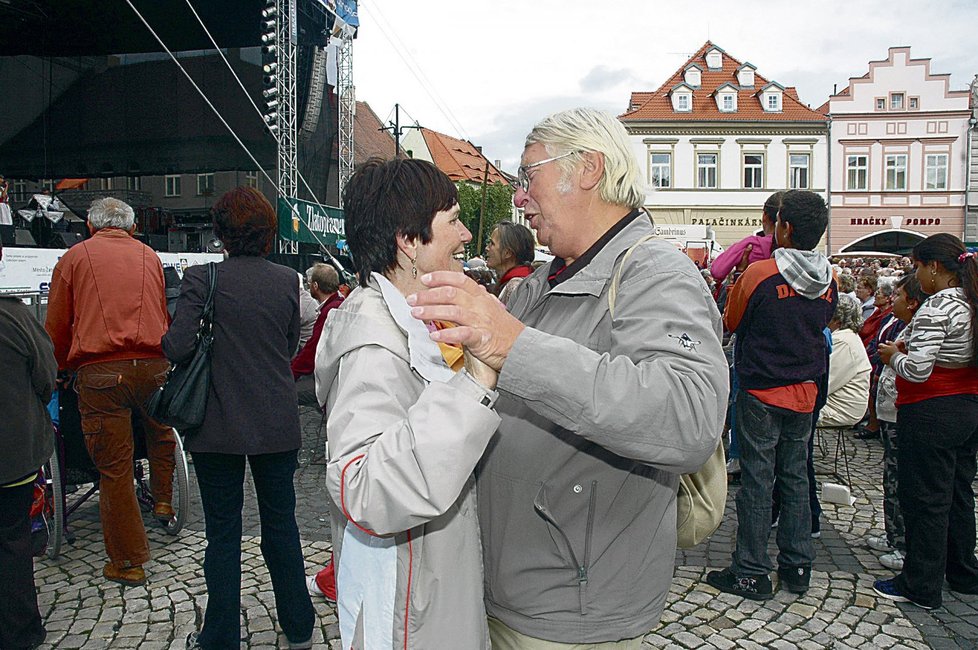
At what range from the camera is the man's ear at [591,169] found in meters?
1.67

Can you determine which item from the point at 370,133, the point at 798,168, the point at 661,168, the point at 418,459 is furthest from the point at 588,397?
the point at 370,133

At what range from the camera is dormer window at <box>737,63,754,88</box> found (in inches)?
1302

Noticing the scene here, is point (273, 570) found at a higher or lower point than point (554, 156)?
lower

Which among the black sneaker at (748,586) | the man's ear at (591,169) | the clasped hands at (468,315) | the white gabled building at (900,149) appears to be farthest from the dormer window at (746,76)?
the clasped hands at (468,315)

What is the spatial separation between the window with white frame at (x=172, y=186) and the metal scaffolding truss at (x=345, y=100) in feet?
12.8

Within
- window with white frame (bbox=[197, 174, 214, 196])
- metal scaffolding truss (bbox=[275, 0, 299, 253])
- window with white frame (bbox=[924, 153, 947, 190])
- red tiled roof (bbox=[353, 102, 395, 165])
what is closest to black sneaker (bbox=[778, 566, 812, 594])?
metal scaffolding truss (bbox=[275, 0, 299, 253])

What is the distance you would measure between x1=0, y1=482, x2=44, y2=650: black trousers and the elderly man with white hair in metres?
2.55

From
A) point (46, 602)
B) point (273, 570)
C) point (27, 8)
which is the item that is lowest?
point (46, 602)

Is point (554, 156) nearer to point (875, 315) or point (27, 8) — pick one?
point (875, 315)

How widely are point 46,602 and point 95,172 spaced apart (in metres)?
15.7

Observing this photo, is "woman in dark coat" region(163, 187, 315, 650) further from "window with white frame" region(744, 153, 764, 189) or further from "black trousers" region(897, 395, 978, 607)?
"window with white frame" region(744, 153, 764, 189)

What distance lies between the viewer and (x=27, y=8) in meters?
14.5

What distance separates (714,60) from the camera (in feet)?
111

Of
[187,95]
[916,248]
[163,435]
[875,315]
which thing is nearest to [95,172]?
[187,95]
